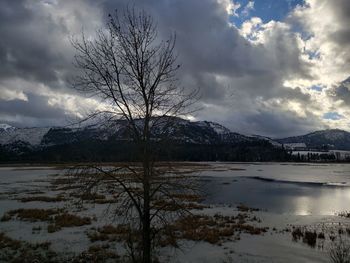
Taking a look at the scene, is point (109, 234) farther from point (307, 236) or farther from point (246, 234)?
point (307, 236)

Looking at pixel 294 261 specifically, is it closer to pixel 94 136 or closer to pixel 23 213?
pixel 94 136

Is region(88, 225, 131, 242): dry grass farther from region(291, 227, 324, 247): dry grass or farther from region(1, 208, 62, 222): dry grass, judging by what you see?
region(291, 227, 324, 247): dry grass

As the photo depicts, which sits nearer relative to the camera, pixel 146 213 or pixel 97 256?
pixel 146 213

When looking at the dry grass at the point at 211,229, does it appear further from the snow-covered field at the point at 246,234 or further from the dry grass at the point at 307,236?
the dry grass at the point at 307,236

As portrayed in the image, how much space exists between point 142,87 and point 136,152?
219 centimetres

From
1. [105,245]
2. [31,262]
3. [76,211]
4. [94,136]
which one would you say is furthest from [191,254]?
[76,211]

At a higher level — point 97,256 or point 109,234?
point 109,234

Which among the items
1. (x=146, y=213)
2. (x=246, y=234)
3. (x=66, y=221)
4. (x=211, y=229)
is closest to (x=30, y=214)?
(x=66, y=221)

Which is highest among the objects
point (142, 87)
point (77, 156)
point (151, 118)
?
point (142, 87)

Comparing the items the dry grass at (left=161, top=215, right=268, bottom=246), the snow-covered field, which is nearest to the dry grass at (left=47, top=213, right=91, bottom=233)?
the snow-covered field

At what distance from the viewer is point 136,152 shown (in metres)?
12.0

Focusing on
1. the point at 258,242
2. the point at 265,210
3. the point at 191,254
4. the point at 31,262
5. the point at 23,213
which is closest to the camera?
the point at 31,262

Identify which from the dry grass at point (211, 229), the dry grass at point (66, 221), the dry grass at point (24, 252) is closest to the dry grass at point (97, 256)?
the dry grass at point (24, 252)

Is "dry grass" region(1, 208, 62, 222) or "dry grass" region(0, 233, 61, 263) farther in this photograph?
"dry grass" region(1, 208, 62, 222)
